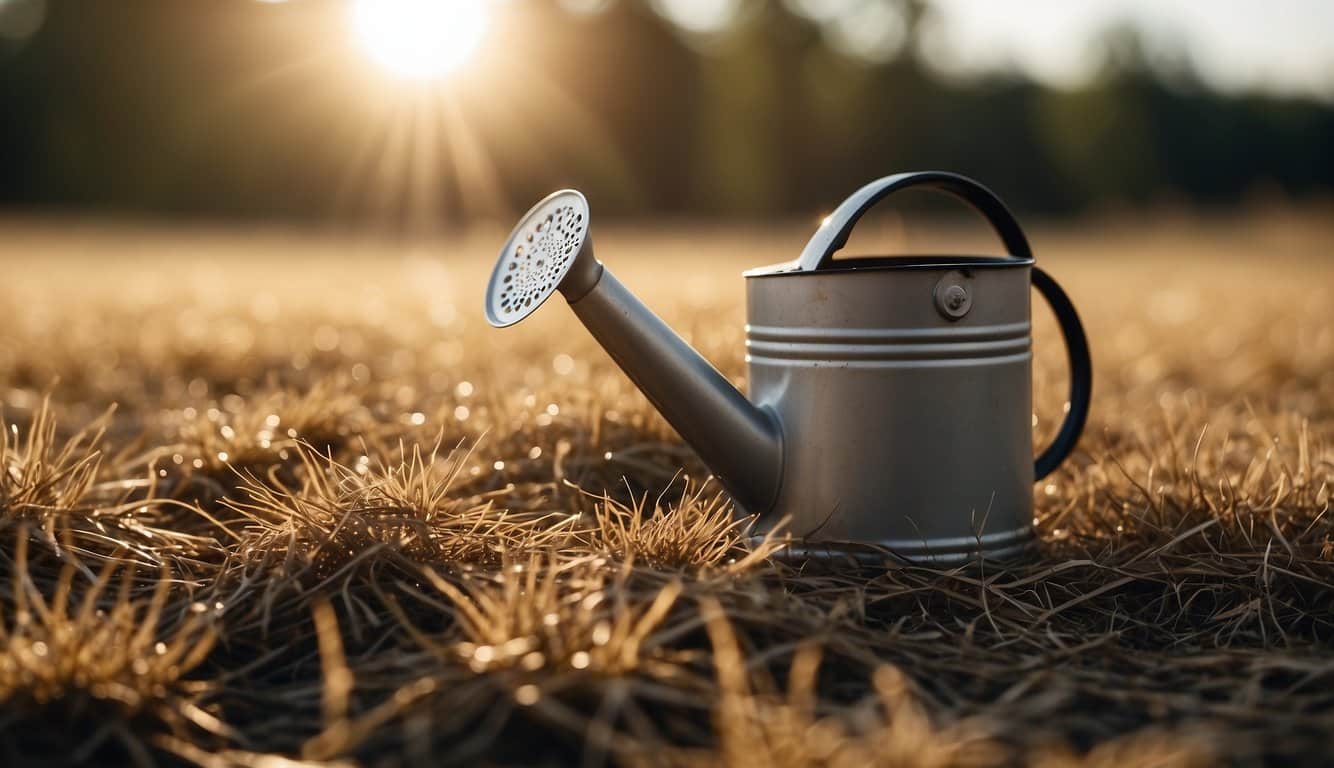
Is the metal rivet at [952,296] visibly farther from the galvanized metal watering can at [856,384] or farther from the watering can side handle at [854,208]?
the watering can side handle at [854,208]

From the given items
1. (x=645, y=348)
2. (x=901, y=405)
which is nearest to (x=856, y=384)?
(x=901, y=405)

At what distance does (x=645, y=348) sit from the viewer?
1.80m

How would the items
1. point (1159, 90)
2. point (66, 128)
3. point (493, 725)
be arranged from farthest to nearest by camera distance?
point (1159, 90) → point (66, 128) → point (493, 725)

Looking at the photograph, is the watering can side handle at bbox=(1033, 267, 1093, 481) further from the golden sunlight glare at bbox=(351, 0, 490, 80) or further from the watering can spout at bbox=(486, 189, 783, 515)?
the golden sunlight glare at bbox=(351, 0, 490, 80)

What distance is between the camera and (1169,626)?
1722mm

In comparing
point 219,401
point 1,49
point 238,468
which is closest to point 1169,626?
point 238,468

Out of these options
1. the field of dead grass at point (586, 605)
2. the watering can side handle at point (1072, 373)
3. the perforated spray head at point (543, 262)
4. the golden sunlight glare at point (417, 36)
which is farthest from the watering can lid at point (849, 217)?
the golden sunlight glare at point (417, 36)

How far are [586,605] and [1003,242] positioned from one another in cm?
101

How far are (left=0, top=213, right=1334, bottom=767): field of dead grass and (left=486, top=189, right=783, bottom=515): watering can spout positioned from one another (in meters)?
0.10

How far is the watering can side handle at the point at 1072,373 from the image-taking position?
2.04m

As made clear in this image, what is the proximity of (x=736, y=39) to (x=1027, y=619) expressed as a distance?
26.3 m

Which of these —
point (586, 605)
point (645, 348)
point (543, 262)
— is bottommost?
point (586, 605)

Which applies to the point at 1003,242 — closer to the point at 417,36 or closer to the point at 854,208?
the point at 854,208

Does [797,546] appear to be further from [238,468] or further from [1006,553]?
[238,468]
